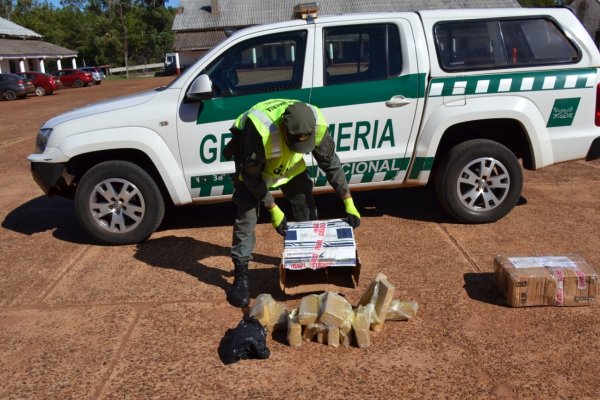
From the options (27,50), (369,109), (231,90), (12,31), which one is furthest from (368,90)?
(12,31)

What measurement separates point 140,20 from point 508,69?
75.7 metres

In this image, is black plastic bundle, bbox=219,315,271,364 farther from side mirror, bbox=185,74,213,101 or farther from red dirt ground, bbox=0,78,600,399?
side mirror, bbox=185,74,213,101

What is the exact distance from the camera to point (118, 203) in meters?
5.44

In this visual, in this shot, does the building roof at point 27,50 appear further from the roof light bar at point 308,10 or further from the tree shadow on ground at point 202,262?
the roof light bar at point 308,10

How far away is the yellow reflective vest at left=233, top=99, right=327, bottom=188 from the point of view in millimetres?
3784

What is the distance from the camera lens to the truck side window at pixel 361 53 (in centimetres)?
532

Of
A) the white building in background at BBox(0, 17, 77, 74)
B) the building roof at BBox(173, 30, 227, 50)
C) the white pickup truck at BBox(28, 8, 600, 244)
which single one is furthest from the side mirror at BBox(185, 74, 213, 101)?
the building roof at BBox(173, 30, 227, 50)

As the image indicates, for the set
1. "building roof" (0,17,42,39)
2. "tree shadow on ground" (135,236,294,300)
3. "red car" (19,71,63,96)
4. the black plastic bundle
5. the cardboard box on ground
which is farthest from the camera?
"building roof" (0,17,42,39)

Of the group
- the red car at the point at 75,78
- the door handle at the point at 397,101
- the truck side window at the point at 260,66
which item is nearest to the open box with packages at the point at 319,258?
the door handle at the point at 397,101

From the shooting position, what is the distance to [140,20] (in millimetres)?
74562

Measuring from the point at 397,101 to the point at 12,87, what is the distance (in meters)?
28.9

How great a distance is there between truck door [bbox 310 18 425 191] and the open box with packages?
124cm

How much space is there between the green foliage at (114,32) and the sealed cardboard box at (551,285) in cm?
6759

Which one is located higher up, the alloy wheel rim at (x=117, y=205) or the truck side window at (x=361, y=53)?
the truck side window at (x=361, y=53)
